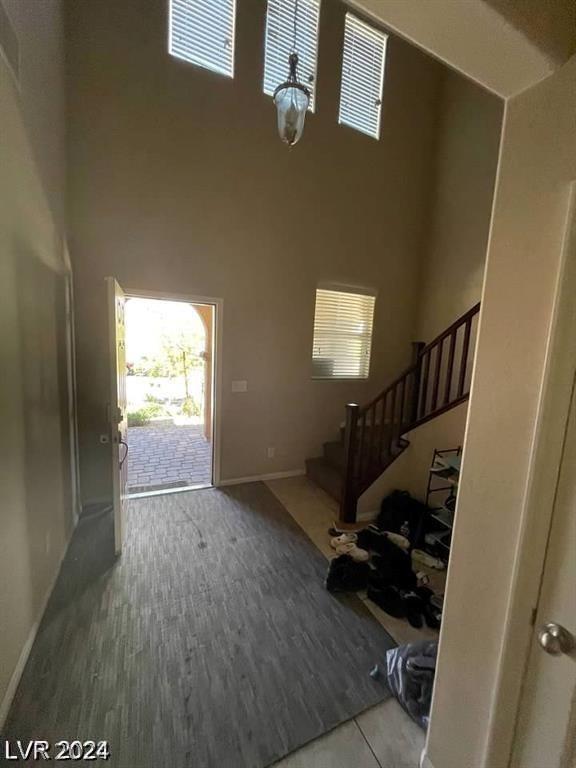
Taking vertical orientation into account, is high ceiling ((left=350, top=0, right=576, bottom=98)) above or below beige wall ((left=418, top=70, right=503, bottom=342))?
below

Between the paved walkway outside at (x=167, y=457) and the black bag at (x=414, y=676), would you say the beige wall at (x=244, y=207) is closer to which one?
the paved walkway outside at (x=167, y=457)

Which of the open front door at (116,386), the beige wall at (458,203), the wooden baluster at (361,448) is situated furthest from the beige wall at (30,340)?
the beige wall at (458,203)

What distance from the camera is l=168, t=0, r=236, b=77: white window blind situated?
2951mm

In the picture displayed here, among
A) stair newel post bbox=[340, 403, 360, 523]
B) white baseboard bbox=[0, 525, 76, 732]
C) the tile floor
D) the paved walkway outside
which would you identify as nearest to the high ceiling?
the tile floor

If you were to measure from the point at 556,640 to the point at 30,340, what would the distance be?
2392mm

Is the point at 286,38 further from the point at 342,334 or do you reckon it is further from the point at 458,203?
the point at 342,334

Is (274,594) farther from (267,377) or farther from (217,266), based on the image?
(217,266)

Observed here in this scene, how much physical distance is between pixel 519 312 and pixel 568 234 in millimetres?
204

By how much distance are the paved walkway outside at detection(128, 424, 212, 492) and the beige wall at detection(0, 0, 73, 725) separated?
1320 millimetres

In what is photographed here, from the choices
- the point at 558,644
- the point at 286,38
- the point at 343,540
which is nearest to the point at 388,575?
the point at 343,540

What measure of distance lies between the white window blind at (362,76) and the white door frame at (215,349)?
105 inches

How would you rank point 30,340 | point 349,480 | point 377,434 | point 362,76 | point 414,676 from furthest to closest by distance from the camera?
1. point 362,76
2. point 377,434
3. point 349,480
4. point 30,340
5. point 414,676

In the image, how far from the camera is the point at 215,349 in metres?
3.36

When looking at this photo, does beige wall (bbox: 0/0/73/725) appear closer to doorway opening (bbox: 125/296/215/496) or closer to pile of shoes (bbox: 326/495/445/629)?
pile of shoes (bbox: 326/495/445/629)
